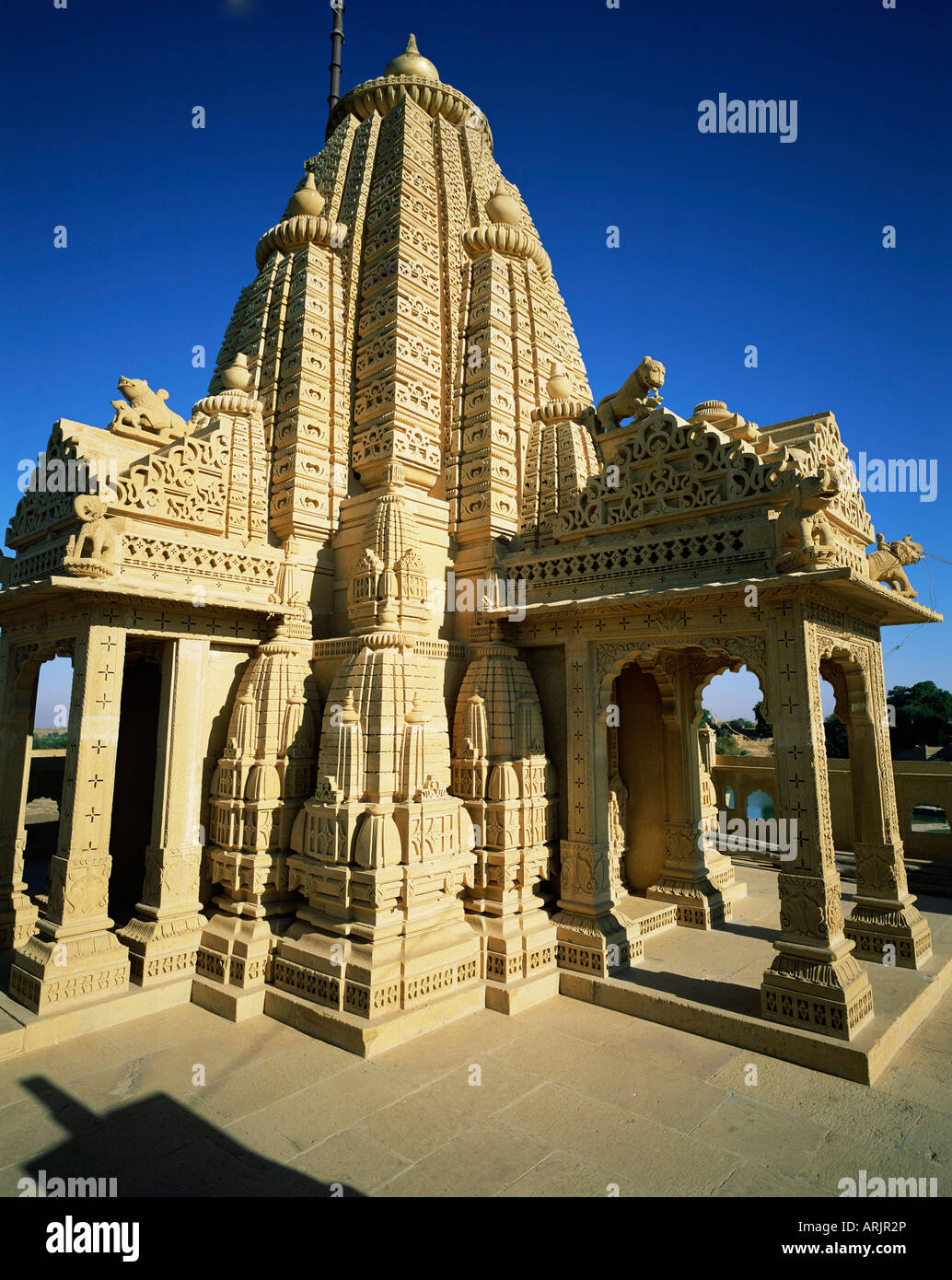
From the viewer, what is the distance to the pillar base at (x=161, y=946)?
24.7ft

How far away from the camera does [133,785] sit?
35.0 feet

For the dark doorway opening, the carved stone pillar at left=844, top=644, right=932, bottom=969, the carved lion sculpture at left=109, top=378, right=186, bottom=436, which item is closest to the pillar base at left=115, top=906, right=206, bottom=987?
the dark doorway opening

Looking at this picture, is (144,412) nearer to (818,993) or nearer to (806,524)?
(806,524)

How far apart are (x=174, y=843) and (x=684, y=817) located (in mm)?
7605

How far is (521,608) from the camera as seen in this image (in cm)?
889

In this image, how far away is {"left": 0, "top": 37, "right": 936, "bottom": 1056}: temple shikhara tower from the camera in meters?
7.14

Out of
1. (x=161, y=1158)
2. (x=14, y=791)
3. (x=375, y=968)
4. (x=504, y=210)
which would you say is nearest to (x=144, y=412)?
(x=14, y=791)

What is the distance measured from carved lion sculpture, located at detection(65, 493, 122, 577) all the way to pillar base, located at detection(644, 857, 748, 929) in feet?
30.4

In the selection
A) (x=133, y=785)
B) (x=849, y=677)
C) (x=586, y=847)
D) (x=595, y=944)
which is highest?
(x=849, y=677)

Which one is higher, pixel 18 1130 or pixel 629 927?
pixel 629 927

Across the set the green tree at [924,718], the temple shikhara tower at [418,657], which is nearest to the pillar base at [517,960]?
the temple shikhara tower at [418,657]
